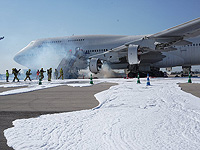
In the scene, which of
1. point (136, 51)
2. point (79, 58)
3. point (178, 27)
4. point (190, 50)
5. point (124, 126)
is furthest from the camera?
point (79, 58)

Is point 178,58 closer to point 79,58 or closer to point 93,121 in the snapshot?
point 79,58

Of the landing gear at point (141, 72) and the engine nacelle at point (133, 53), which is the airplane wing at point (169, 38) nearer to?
the engine nacelle at point (133, 53)

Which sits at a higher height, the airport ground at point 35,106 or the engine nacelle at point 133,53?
the engine nacelle at point 133,53

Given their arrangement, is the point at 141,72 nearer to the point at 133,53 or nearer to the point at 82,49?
the point at 133,53

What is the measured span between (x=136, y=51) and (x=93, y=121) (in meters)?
11.7

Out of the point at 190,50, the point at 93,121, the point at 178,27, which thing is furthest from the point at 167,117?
the point at 190,50

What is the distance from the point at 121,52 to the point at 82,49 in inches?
243

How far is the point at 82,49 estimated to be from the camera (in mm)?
20469

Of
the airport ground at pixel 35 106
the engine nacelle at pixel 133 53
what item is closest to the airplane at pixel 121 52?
the engine nacelle at pixel 133 53

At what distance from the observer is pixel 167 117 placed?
116 inches

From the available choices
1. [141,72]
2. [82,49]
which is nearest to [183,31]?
[141,72]

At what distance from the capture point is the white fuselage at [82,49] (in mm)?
16172

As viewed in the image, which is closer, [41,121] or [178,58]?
[41,121]

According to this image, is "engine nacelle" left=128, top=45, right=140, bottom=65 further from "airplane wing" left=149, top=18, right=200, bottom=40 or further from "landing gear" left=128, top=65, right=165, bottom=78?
"landing gear" left=128, top=65, right=165, bottom=78
